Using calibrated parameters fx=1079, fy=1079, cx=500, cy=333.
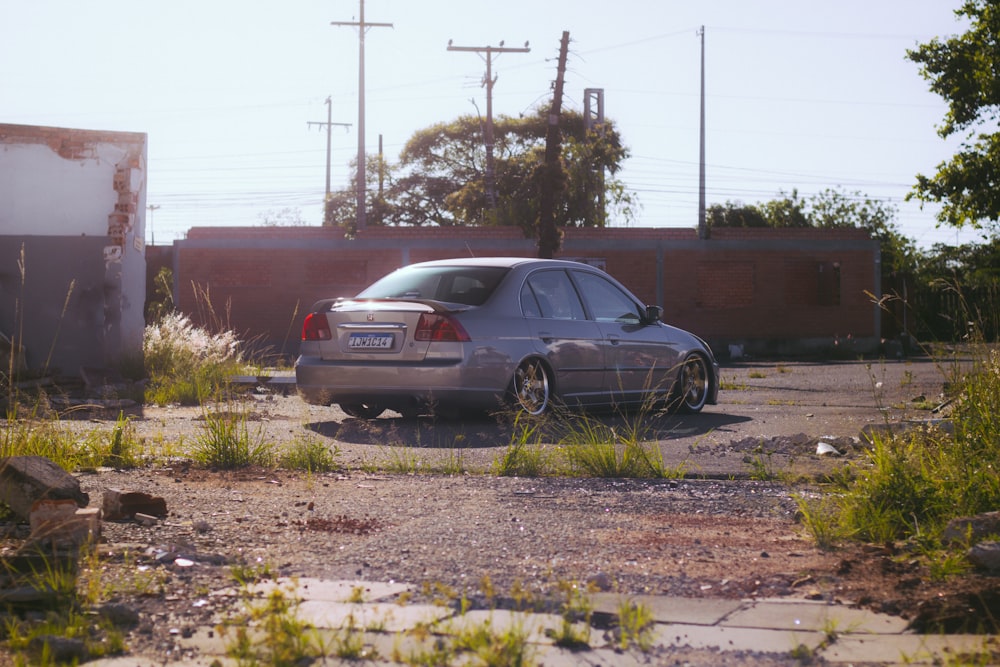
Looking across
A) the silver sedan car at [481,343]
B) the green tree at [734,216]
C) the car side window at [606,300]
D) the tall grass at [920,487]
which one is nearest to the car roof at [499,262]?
the silver sedan car at [481,343]

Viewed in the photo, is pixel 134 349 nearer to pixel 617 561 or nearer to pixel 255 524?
pixel 255 524

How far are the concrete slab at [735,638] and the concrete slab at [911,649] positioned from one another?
7 cm

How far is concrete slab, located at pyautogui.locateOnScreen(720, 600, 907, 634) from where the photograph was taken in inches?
128

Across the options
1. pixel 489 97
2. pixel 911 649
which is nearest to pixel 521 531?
pixel 911 649

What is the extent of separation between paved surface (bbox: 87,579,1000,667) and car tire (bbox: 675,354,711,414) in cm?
714

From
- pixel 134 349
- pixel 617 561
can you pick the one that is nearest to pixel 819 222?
pixel 134 349

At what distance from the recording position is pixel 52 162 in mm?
14961

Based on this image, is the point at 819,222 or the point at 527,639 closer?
the point at 527,639

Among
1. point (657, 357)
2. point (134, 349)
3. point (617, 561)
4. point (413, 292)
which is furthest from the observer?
point (134, 349)

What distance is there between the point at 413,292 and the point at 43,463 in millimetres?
5047

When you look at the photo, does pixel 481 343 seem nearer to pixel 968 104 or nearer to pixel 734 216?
pixel 968 104

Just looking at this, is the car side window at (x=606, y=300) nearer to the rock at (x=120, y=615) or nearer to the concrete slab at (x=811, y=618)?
the concrete slab at (x=811, y=618)

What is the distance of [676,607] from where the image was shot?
3.47 metres

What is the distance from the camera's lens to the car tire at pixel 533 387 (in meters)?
9.07
